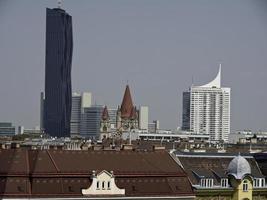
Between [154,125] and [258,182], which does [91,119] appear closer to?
[154,125]

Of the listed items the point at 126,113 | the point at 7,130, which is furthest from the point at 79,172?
the point at 7,130

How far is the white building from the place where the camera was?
6122 inches

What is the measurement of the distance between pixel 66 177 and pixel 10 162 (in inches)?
69.4

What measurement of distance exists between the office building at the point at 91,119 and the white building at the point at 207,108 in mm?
18708

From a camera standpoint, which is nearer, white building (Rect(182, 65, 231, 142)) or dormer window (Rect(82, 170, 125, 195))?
dormer window (Rect(82, 170, 125, 195))

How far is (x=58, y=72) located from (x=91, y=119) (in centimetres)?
4146

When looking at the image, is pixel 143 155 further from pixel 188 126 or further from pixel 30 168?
pixel 188 126

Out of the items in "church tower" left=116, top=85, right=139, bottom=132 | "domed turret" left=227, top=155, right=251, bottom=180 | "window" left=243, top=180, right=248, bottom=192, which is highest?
"church tower" left=116, top=85, right=139, bottom=132

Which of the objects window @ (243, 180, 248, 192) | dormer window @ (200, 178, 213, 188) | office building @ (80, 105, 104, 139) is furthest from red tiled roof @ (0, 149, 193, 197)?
office building @ (80, 105, 104, 139)

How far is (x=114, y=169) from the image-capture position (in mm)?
30625

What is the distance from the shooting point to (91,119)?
183750 millimetres

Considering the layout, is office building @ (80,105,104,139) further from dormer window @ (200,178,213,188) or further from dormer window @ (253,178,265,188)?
dormer window @ (200,178,213,188)

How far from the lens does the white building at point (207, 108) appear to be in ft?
510

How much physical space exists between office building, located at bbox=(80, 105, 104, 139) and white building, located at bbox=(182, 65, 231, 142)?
18.7 meters
